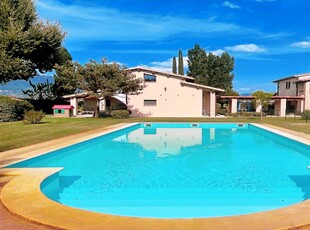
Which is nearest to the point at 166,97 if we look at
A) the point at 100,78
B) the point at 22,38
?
the point at 100,78

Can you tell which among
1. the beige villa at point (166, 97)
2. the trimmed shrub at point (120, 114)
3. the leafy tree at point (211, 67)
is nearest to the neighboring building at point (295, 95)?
the beige villa at point (166, 97)

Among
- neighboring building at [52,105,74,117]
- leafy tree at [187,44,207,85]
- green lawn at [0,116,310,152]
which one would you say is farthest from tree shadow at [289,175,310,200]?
leafy tree at [187,44,207,85]

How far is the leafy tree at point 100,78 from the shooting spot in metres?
27.6

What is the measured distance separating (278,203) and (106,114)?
92.2 feet

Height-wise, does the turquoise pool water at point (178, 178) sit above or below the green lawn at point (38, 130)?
below

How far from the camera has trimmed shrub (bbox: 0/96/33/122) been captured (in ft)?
77.4

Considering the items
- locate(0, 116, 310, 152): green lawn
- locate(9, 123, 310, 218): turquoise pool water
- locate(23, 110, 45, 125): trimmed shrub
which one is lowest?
locate(9, 123, 310, 218): turquoise pool water

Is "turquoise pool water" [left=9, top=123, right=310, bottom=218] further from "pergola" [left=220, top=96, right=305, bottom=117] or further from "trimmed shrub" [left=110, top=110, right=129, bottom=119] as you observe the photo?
"pergola" [left=220, top=96, right=305, bottom=117]

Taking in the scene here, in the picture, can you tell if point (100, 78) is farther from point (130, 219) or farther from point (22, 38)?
point (130, 219)

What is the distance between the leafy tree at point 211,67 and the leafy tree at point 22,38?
25.0m

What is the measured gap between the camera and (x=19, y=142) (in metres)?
12.0

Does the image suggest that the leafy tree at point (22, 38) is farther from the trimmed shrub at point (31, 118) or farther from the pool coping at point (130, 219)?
the pool coping at point (130, 219)

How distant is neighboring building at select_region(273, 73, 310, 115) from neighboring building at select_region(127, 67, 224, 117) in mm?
9180

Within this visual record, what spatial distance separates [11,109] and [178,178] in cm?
2035
